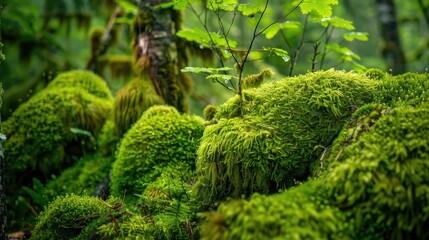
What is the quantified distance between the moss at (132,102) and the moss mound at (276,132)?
1885 mm

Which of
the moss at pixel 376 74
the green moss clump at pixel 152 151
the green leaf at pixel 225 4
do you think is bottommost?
the green moss clump at pixel 152 151

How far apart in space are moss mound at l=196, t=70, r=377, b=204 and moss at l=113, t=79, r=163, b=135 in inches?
74.2

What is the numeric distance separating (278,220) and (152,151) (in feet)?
7.26

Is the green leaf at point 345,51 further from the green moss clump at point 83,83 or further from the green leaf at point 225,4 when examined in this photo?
the green moss clump at point 83,83

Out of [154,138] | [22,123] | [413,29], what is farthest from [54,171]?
[413,29]

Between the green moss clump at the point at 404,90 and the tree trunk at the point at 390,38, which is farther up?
the tree trunk at the point at 390,38

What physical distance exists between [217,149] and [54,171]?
327 cm

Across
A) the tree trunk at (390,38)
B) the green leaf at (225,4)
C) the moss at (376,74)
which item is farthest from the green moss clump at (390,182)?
the tree trunk at (390,38)

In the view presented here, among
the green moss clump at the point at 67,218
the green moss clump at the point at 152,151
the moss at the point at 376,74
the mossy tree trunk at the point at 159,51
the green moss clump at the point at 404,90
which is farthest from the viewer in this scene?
the mossy tree trunk at the point at 159,51

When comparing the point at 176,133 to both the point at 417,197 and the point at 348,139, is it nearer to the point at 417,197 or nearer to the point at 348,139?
the point at 348,139

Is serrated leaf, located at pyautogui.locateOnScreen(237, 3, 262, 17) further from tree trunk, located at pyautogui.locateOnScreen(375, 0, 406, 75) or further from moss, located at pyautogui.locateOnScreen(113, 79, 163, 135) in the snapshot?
tree trunk, located at pyautogui.locateOnScreen(375, 0, 406, 75)

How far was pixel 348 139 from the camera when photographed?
2338 millimetres

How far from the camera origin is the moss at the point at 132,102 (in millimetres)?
4539

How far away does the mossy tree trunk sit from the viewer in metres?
4.75
